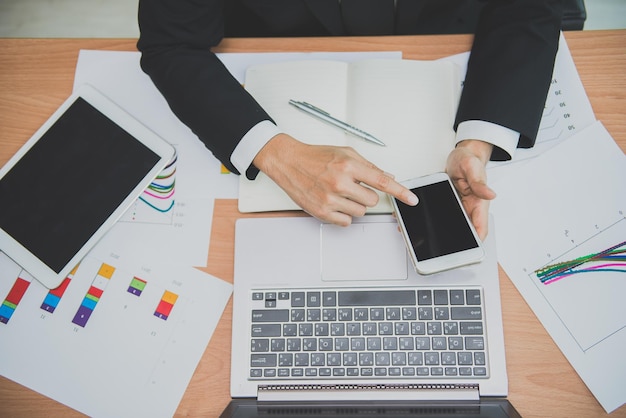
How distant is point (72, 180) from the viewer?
2.85 feet

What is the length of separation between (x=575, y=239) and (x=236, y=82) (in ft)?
2.04

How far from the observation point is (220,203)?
0.85m

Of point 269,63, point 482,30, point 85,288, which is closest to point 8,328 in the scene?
point 85,288

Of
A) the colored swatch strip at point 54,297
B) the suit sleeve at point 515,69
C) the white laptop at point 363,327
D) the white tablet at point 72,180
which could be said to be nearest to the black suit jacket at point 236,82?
the suit sleeve at point 515,69

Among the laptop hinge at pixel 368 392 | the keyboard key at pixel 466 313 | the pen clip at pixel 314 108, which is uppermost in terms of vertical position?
the pen clip at pixel 314 108

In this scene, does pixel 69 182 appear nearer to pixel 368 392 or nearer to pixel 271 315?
pixel 271 315

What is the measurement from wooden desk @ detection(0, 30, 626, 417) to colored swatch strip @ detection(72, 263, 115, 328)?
13cm

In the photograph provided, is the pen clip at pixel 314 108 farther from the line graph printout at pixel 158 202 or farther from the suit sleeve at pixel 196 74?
the line graph printout at pixel 158 202

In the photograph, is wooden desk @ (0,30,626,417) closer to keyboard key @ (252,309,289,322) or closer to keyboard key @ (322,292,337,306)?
keyboard key @ (252,309,289,322)

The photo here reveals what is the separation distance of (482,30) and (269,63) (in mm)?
390

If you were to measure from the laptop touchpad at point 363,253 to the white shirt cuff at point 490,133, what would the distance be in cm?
19

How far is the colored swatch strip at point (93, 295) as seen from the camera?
0.82 meters

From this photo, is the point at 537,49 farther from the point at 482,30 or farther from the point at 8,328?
the point at 8,328

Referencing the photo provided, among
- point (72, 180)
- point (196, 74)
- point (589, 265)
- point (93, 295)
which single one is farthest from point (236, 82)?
point (589, 265)
